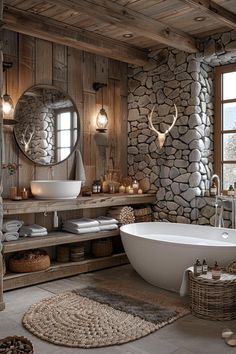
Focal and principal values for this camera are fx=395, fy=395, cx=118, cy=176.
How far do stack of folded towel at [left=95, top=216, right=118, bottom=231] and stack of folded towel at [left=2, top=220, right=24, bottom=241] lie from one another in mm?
1075

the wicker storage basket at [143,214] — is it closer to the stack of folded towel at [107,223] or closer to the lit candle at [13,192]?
the stack of folded towel at [107,223]

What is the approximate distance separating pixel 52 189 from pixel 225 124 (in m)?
2.44

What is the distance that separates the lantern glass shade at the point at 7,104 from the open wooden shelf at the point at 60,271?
179cm

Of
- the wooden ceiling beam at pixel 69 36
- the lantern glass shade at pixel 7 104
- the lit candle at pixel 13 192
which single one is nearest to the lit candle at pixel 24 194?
the lit candle at pixel 13 192

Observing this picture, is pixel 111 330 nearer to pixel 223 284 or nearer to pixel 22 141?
pixel 223 284

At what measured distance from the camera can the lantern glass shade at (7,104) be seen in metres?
4.41

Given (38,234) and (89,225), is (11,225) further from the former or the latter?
(89,225)

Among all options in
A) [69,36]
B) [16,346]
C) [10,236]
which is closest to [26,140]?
[10,236]

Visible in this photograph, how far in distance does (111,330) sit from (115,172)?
116 inches

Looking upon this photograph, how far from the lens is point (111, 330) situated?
306 cm

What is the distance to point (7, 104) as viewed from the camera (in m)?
4.43

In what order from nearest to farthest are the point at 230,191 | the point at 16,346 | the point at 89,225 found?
the point at 16,346 → the point at 89,225 → the point at 230,191

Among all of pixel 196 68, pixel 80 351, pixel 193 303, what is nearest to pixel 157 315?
pixel 193 303

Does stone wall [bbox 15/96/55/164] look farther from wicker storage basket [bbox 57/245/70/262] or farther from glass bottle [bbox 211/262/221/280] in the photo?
glass bottle [bbox 211/262/221/280]
